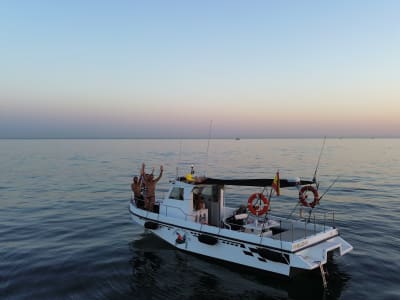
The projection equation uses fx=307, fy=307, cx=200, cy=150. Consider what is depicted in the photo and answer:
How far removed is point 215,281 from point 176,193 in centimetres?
375

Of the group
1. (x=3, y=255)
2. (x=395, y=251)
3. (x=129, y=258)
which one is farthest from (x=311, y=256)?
(x=3, y=255)

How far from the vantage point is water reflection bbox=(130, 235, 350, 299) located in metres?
8.91

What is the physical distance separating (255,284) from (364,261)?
4568mm

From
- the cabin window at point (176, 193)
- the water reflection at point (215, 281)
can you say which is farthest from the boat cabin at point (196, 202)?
the water reflection at point (215, 281)

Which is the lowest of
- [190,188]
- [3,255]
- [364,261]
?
[3,255]

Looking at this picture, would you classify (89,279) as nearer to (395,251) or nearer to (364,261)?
(364,261)

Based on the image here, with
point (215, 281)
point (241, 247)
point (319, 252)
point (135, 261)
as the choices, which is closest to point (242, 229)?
point (241, 247)

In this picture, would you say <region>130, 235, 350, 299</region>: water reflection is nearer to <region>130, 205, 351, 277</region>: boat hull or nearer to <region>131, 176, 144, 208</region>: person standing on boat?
<region>130, 205, 351, 277</region>: boat hull

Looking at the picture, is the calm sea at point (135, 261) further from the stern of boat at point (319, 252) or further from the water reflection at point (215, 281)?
the stern of boat at point (319, 252)

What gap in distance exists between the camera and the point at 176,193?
40.0 feet

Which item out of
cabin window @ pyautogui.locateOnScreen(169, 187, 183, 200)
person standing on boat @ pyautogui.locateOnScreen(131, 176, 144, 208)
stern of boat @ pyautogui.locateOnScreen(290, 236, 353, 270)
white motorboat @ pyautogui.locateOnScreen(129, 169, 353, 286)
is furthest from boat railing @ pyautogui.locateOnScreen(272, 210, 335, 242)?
person standing on boat @ pyautogui.locateOnScreen(131, 176, 144, 208)

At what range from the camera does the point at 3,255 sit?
38.9ft

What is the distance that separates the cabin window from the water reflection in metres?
2.24

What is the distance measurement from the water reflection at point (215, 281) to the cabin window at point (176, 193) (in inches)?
88.3
